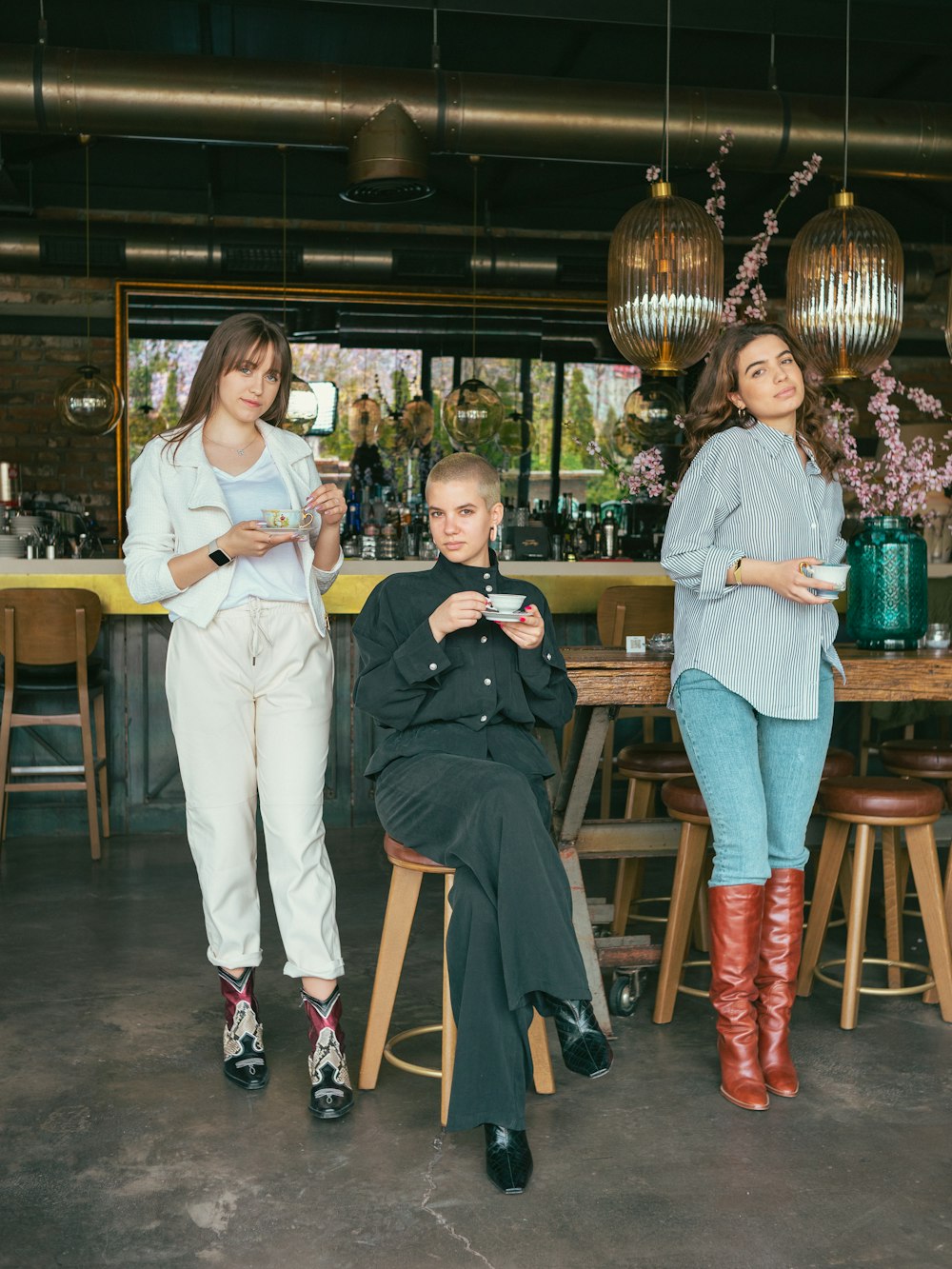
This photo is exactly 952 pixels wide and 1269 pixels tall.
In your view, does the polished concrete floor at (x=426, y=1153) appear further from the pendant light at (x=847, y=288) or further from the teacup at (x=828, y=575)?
the pendant light at (x=847, y=288)

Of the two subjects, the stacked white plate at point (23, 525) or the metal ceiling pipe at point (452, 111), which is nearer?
the metal ceiling pipe at point (452, 111)

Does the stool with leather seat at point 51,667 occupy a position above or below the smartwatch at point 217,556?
below

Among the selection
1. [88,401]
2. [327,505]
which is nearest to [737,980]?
[327,505]

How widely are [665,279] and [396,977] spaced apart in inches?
→ 85.9

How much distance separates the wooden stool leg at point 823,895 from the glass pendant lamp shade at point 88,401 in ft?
17.4

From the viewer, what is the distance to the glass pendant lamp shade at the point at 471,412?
741 cm

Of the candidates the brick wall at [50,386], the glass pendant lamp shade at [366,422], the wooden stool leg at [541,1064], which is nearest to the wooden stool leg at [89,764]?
the wooden stool leg at [541,1064]

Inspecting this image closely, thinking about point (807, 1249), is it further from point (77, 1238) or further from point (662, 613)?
point (662, 613)

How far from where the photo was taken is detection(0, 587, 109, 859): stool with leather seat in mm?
4688

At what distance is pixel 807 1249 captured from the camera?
200 centimetres

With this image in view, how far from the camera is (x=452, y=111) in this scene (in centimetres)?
511

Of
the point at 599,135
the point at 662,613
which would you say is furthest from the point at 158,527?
the point at 599,135

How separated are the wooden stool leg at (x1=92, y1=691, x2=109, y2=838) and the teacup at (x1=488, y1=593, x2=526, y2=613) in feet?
9.83

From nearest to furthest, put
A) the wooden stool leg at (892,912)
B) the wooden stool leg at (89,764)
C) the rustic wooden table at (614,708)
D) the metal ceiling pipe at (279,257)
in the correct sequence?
the rustic wooden table at (614,708) → the wooden stool leg at (892,912) → the wooden stool leg at (89,764) → the metal ceiling pipe at (279,257)
